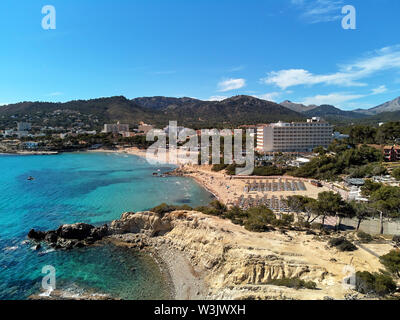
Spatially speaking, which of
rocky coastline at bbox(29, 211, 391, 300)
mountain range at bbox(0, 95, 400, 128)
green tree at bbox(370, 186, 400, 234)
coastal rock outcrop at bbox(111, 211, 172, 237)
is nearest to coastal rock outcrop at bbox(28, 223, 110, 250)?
rocky coastline at bbox(29, 211, 391, 300)

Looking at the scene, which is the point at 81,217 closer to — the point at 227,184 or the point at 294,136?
Answer: the point at 227,184

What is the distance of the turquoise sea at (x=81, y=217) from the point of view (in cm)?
1384

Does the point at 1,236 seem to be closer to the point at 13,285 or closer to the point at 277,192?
the point at 13,285

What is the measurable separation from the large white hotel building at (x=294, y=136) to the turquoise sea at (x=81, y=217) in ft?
80.4

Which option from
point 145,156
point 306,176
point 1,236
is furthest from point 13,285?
Answer: point 145,156

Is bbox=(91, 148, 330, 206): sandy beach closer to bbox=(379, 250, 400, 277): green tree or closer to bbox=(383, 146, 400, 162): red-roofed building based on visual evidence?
bbox=(383, 146, 400, 162): red-roofed building

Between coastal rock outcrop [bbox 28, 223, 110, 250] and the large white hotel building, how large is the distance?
4413cm

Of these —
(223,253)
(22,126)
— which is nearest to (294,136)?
(223,253)

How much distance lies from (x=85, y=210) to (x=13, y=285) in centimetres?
1207

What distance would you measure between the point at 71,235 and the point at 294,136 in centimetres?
5029

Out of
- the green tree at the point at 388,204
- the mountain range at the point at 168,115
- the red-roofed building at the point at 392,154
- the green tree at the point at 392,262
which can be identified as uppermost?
the mountain range at the point at 168,115

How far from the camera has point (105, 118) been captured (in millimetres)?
142375

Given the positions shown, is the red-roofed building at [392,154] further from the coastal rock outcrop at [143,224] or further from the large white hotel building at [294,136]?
the coastal rock outcrop at [143,224]

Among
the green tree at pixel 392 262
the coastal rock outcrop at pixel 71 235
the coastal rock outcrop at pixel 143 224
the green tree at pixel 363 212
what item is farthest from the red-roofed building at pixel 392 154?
the coastal rock outcrop at pixel 71 235
